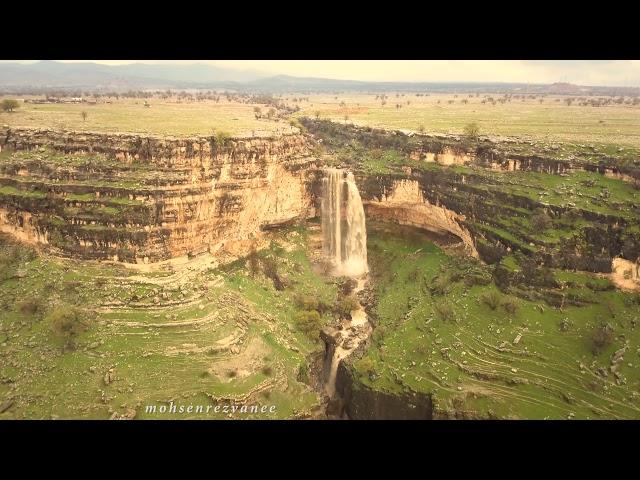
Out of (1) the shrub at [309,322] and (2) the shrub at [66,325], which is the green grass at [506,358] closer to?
(1) the shrub at [309,322]

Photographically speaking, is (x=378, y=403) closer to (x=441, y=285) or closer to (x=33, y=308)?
(x=441, y=285)

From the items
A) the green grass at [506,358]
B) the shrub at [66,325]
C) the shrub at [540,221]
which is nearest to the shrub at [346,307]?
the green grass at [506,358]

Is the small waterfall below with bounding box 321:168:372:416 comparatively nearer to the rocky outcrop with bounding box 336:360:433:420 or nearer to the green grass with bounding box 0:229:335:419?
the green grass with bounding box 0:229:335:419

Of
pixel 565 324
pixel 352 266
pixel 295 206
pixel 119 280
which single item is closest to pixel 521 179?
pixel 565 324

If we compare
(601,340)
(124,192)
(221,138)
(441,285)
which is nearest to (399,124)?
(441,285)

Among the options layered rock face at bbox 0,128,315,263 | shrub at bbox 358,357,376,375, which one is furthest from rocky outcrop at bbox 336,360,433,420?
layered rock face at bbox 0,128,315,263
